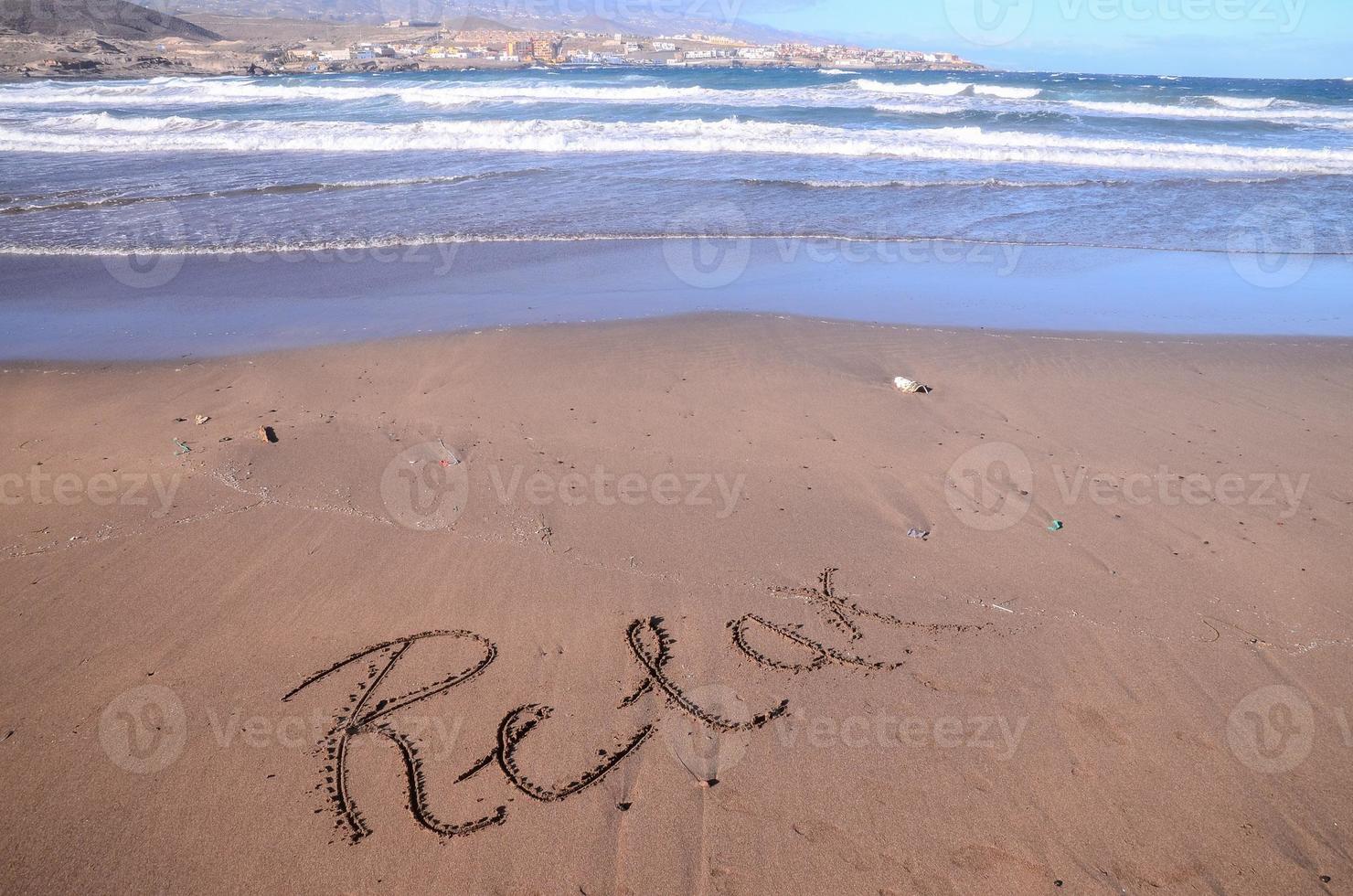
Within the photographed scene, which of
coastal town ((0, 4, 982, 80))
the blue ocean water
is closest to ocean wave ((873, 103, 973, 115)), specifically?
the blue ocean water

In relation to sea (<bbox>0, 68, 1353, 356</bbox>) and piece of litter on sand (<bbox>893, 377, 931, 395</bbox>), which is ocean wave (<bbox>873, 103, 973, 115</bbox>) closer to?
sea (<bbox>0, 68, 1353, 356</bbox>)

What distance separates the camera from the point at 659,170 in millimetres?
16438

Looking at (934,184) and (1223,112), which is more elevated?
(1223,112)

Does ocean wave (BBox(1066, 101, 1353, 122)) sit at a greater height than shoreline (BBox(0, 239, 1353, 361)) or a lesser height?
greater

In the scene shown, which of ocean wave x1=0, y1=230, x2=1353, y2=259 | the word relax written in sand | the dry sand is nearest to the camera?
the dry sand

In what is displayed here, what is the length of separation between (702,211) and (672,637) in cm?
1037

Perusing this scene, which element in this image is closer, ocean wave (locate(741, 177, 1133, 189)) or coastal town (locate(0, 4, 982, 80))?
ocean wave (locate(741, 177, 1133, 189))

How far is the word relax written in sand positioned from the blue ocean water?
8667 millimetres

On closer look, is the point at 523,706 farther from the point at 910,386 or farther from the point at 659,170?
the point at 659,170

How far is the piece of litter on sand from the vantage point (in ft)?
20.8

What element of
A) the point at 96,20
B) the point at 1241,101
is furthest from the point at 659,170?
the point at 96,20

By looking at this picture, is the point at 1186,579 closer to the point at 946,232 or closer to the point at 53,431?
the point at 53,431

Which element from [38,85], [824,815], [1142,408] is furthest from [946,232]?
[38,85]

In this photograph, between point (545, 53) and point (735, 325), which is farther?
point (545, 53)
